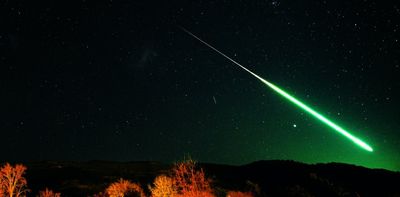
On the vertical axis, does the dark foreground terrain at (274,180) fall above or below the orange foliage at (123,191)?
above

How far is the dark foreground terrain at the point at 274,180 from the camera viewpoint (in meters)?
85.2

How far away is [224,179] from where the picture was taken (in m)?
102

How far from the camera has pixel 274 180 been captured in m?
107

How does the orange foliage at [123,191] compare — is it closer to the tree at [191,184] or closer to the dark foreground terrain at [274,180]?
the tree at [191,184]

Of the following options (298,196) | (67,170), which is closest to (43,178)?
(67,170)

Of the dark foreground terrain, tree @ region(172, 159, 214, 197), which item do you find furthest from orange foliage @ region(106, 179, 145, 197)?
the dark foreground terrain

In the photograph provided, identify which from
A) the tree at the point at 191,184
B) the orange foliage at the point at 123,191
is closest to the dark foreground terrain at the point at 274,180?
the tree at the point at 191,184

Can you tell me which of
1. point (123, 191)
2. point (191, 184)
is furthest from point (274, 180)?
point (123, 191)

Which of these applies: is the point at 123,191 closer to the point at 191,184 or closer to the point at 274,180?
the point at 191,184

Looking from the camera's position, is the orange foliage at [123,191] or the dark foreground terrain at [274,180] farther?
the dark foreground terrain at [274,180]

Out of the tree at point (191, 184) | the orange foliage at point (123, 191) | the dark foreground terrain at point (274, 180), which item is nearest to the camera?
the tree at point (191, 184)

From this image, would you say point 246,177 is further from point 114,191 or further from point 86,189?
point 114,191

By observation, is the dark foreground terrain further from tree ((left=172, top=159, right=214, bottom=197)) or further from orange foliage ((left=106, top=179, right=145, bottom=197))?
orange foliage ((left=106, top=179, right=145, bottom=197))

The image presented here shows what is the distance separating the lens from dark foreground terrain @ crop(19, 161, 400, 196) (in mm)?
85188
